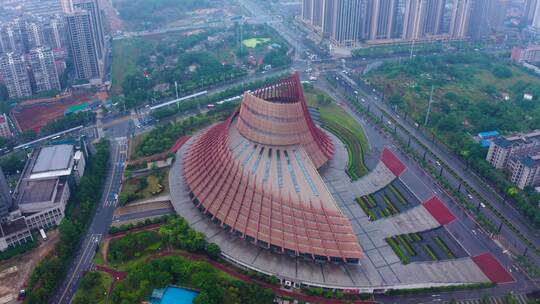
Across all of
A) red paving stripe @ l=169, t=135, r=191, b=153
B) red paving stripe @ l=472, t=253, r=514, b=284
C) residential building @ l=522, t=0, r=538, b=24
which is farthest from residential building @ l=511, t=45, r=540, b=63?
red paving stripe @ l=169, t=135, r=191, b=153

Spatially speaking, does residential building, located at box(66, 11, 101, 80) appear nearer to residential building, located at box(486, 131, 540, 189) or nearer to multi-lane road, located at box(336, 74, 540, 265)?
multi-lane road, located at box(336, 74, 540, 265)

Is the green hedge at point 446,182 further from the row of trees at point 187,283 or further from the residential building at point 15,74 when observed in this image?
the residential building at point 15,74

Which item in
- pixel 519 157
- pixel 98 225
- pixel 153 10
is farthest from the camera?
pixel 153 10

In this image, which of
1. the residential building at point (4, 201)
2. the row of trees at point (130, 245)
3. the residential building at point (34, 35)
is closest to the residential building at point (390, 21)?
the residential building at point (34, 35)

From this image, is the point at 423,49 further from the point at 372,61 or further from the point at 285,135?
the point at 285,135

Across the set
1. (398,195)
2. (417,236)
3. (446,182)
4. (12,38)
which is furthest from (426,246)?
(12,38)

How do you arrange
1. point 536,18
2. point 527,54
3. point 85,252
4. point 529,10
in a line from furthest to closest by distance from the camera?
point 529,10 < point 536,18 < point 527,54 < point 85,252

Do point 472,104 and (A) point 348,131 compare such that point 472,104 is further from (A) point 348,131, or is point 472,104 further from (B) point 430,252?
(B) point 430,252
